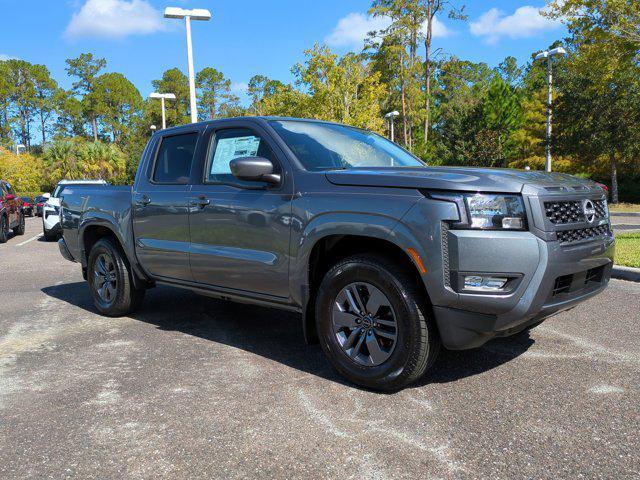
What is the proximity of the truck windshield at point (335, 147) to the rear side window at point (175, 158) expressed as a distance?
957 mm

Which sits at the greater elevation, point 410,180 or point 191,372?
point 410,180

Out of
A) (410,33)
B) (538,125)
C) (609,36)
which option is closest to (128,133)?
(410,33)

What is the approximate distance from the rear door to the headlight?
8.03 feet

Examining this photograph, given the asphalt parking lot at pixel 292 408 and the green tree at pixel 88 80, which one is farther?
the green tree at pixel 88 80

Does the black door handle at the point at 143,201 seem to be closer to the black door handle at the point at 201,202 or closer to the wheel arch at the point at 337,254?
the black door handle at the point at 201,202

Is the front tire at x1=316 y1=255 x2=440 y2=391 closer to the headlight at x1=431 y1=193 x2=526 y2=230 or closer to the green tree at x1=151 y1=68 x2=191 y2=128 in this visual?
the headlight at x1=431 y1=193 x2=526 y2=230

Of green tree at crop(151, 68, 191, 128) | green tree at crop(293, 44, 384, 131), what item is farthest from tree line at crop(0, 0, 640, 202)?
green tree at crop(151, 68, 191, 128)

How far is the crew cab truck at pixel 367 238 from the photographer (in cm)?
317

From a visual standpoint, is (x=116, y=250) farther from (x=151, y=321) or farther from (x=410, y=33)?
(x=410, y=33)

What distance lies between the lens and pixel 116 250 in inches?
224

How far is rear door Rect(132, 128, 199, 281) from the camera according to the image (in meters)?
4.81

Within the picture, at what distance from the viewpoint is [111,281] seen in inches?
230

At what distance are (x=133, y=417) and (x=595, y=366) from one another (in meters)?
3.11

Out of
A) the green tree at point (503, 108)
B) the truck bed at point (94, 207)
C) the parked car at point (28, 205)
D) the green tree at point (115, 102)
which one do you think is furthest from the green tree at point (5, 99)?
the truck bed at point (94, 207)
